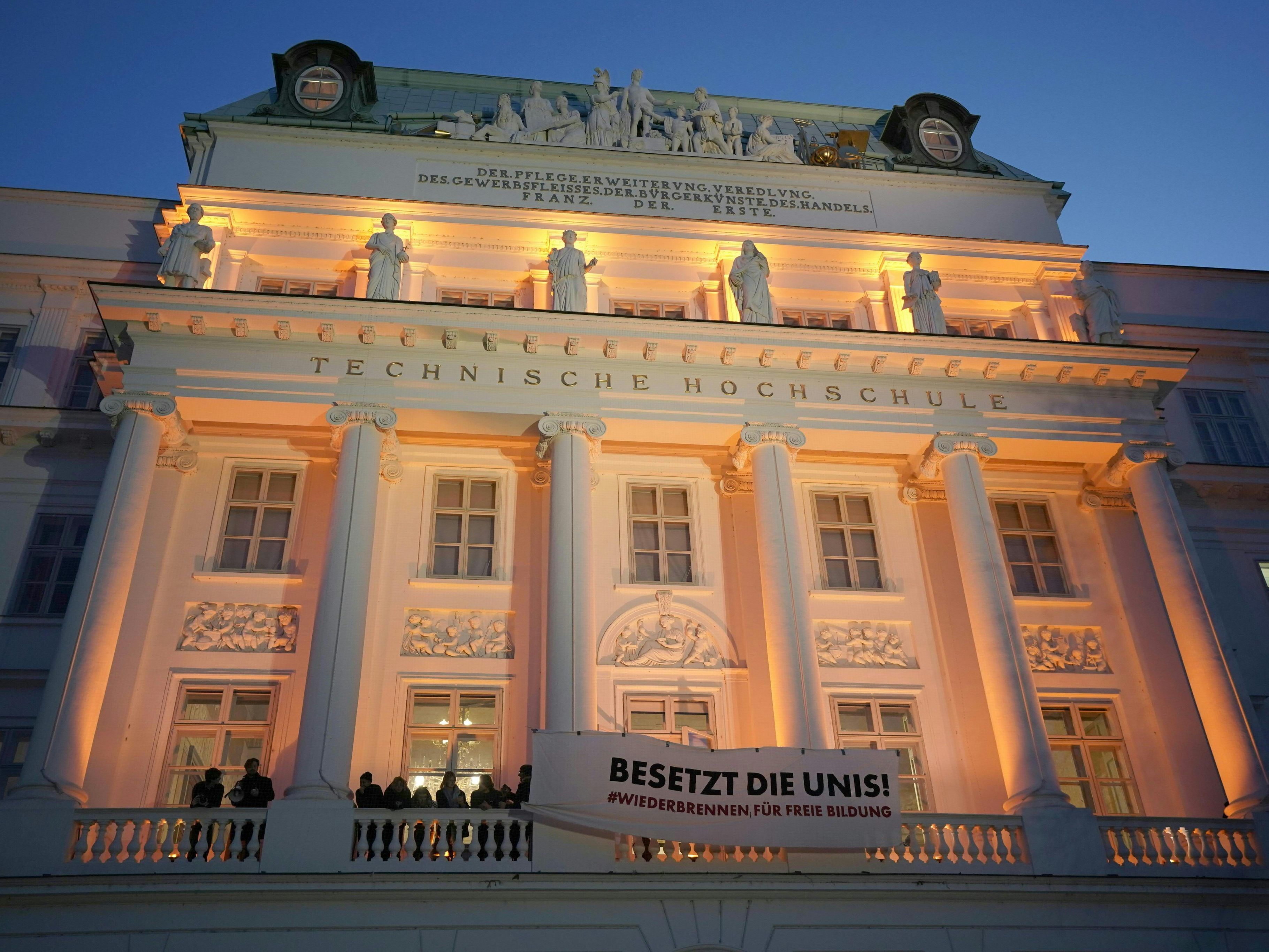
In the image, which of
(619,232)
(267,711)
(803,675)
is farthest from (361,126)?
(803,675)

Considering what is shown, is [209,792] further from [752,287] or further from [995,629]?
[752,287]

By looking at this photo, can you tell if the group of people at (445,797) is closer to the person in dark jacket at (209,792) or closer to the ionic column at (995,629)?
the person in dark jacket at (209,792)

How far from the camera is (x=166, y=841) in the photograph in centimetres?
1386

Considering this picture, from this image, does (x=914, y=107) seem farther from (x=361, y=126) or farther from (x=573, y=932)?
(x=573, y=932)

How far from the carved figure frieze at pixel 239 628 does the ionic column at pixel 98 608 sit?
119 centimetres

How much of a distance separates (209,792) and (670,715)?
270 inches

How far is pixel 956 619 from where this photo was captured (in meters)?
19.1

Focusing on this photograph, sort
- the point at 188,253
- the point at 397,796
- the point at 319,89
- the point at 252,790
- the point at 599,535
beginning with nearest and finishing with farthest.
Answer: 1. the point at 252,790
2. the point at 397,796
3. the point at 188,253
4. the point at 599,535
5. the point at 319,89

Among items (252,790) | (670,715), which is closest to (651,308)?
(670,715)

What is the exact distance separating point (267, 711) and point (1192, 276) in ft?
70.9

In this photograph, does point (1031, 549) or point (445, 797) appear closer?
point (445, 797)

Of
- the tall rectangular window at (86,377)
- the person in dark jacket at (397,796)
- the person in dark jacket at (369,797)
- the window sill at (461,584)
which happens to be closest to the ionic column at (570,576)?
the window sill at (461,584)

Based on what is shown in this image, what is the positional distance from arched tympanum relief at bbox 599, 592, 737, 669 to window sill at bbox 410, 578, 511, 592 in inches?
74.1

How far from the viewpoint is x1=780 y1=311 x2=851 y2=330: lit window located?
21.9 m
